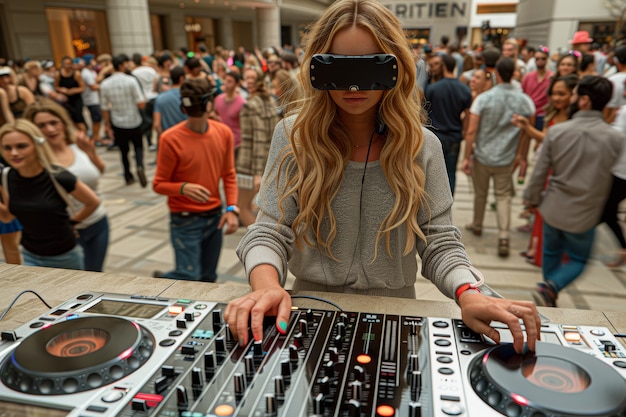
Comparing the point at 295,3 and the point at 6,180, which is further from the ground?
the point at 295,3

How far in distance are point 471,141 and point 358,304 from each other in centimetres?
341

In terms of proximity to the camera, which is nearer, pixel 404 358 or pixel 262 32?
pixel 404 358

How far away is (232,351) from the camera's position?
95cm

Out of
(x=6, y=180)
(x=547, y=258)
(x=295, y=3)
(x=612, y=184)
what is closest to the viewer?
(x=6, y=180)

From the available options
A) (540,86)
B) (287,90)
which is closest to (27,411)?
(287,90)

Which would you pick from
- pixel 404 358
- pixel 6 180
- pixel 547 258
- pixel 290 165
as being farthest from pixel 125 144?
pixel 404 358

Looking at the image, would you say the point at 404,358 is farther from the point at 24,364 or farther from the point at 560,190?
the point at 560,190

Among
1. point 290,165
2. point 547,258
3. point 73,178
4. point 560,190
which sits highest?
point 290,165

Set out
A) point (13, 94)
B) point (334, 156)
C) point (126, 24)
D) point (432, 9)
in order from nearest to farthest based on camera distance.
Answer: point (334, 156)
point (13, 94)
point (126, 24)
point (432, 9)

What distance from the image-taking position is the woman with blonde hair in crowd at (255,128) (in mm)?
4033

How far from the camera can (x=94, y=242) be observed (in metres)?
2.99

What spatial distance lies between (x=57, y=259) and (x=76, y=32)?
15419 millimetres

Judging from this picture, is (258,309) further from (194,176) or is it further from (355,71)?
(194,176)

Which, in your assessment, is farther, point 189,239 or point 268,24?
point 268,24
